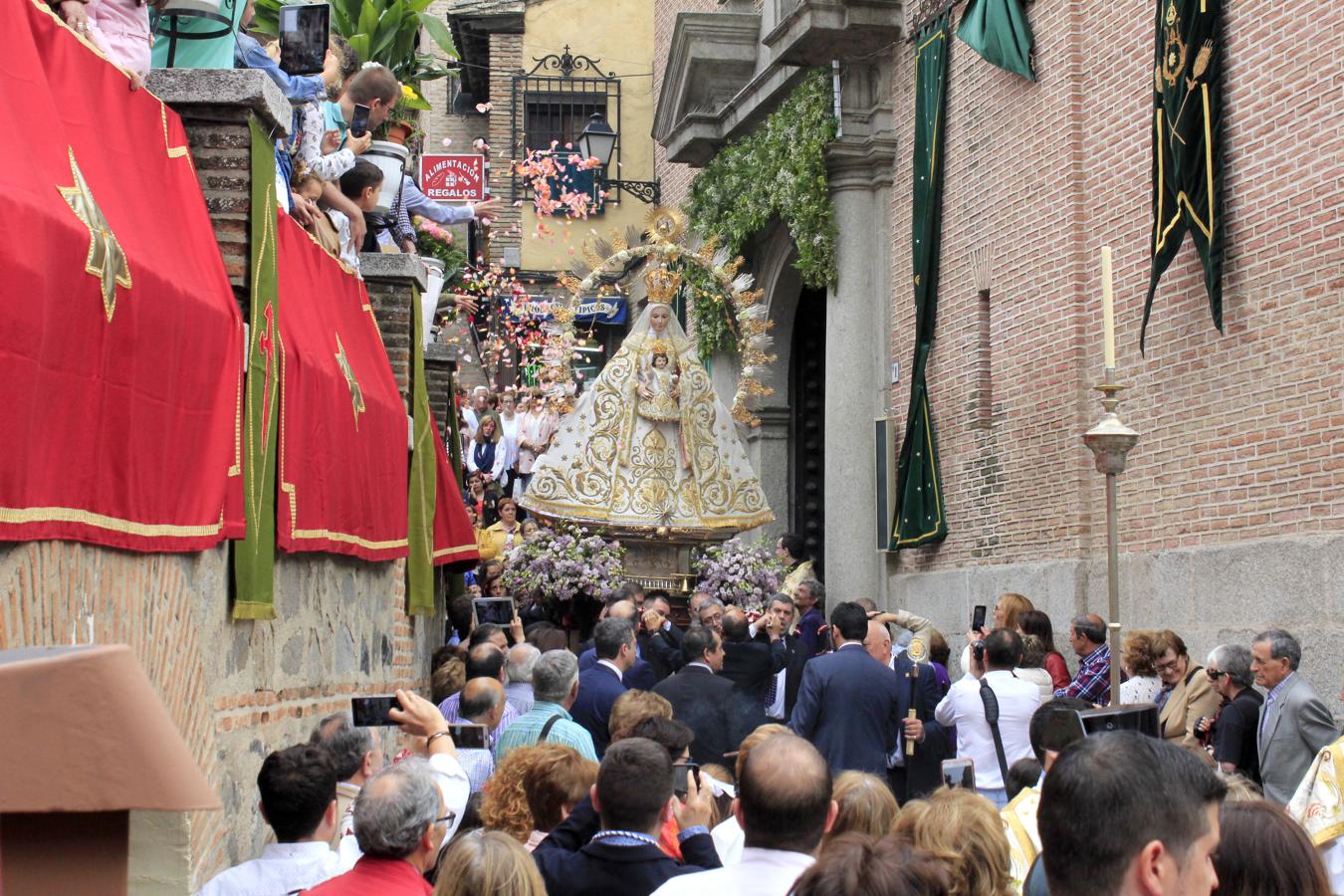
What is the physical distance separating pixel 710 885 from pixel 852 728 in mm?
5991

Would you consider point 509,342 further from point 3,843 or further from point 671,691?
point 3,843

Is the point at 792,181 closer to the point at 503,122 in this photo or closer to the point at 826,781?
the point at 503,122

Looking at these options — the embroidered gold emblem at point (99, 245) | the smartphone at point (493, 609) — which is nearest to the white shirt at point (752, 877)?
the embroidered gold emblem at point (99, 245)

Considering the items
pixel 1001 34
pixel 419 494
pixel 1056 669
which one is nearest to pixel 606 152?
pixel 1001 34

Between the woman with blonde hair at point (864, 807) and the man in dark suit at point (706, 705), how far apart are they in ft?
15.2

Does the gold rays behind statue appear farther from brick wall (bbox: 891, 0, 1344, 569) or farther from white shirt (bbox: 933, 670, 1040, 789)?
white shirt (bbox: 933, 670, 1040, 789)

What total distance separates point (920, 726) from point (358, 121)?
557cm

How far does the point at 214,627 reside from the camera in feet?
22.4

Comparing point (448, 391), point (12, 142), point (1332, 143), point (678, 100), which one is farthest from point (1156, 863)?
point (678, 100)

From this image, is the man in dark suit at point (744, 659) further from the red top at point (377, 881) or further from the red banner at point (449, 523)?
the red top at point (377, 881)

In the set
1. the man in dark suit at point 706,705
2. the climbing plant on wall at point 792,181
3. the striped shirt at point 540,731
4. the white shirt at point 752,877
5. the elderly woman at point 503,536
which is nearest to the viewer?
the white shirt at point 752,877

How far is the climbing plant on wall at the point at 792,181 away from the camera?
63.6 feet

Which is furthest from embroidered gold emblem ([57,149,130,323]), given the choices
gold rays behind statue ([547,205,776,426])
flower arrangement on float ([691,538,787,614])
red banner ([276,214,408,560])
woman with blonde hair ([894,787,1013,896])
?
flower arrangement on float ([691,538,787,614])

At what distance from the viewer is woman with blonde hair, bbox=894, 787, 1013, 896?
15.3ft
